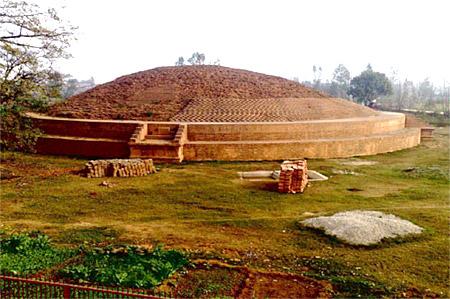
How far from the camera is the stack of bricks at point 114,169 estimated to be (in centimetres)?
1065

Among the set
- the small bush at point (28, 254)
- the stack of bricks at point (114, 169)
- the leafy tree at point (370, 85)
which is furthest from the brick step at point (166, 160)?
the leafy tree at point (370, 85)

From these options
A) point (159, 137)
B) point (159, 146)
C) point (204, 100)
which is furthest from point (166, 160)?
point (204, 100)

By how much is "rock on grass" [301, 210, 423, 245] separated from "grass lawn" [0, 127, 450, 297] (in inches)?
6.9

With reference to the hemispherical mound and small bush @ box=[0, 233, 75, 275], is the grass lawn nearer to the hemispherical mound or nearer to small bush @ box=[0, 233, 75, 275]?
small bush @ box=[0, 233, 75, 275]

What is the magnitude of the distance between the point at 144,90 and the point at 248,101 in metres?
3.91

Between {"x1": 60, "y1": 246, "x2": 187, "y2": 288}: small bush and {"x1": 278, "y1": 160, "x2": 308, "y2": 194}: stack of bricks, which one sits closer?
{"x1": 60, "y1": 246, "x2": 187, "y2": 288}: small bush

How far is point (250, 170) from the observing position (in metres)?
11.8

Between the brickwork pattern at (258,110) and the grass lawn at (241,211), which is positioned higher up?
the brickwork pattern at (258,110)

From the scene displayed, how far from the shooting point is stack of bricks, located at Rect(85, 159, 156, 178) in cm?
1065

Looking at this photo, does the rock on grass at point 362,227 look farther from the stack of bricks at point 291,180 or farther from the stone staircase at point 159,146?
the stone staircase at point 159,146

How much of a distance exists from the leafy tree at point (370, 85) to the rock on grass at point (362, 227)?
→ 35.5 meters

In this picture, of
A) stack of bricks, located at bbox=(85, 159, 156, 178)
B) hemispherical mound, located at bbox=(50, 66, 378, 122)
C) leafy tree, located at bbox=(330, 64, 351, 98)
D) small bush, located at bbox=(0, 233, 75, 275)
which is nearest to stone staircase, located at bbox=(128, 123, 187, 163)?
hemispherical mound, located at bbox=(50, 66, 378, 122)

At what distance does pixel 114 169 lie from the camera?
422 inches

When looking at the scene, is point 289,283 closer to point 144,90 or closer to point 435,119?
point 144,90
